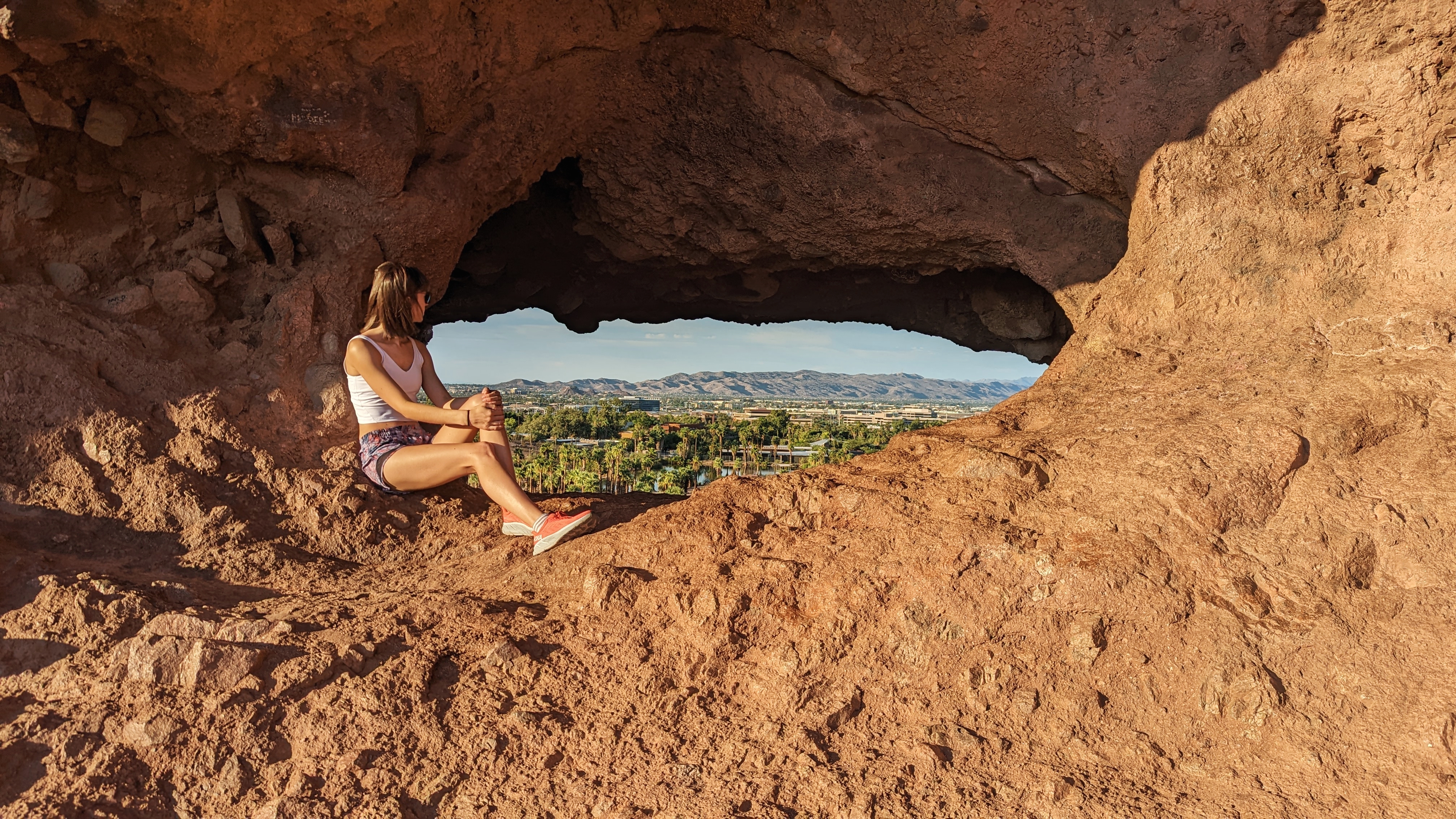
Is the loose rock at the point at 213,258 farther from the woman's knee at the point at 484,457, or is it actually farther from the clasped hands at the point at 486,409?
the woman's knee at the point at 484,457

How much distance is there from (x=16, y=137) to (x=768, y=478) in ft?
12.6

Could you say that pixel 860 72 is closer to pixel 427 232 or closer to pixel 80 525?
pixel 427 232

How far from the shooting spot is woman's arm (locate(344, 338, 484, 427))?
3.88 metres

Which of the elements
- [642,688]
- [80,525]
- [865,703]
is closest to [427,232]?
[80,525]

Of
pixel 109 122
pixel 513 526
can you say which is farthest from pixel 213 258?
pixel 513 526

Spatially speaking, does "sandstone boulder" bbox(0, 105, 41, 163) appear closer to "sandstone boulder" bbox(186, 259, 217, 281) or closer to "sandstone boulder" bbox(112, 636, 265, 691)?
"sandstone boulder" bbox(186, 259, 217, 281)

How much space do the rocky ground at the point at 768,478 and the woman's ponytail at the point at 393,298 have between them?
0.69 metres

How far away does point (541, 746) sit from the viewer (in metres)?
2.70

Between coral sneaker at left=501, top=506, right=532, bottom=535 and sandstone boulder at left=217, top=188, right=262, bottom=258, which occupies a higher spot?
sandstone boulder at left=217, top=188, right=262, bottom=258

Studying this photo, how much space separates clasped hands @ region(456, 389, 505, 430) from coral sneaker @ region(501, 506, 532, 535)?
39cm

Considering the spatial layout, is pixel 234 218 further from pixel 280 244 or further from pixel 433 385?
pixel 433 385

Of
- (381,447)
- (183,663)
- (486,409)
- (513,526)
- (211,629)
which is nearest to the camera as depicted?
(183,663)

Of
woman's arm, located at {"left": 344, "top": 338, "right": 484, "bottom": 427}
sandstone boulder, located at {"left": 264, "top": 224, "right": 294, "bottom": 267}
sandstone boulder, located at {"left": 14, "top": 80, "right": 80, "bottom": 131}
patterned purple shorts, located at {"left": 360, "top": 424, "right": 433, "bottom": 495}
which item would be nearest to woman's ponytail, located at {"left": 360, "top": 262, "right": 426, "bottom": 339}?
woman's arm, located at {"left": 344, "top": 338, "right": 484, "bottom": 427}

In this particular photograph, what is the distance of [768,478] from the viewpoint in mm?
3869
